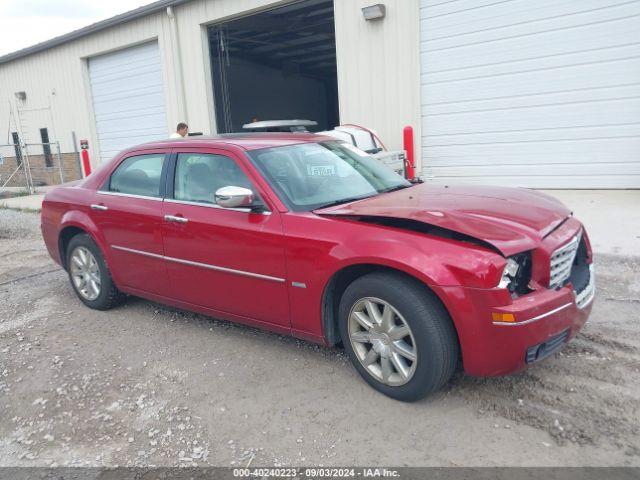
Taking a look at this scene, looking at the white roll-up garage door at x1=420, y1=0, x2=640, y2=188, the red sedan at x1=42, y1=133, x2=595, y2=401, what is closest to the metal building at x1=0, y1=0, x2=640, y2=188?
the white roll-up garage door at x1=420, y1=0, x2=640, y2=188

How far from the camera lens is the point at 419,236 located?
308cm

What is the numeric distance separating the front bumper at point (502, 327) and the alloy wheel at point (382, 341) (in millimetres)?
316

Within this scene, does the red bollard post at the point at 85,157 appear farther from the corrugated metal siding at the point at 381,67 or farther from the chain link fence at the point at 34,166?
the corrugated metal siding at the point at 381,67

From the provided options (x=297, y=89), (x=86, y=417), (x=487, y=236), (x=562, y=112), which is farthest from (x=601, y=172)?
(x=297, y=89)

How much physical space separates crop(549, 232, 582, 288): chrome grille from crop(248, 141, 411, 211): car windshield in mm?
1398

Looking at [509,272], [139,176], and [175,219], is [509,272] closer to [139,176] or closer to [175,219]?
[175,219]

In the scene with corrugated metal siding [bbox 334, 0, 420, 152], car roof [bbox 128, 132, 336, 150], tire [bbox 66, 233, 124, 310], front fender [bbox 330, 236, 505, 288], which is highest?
corrugated metal siding [bbox 334, 0, 420, 152]

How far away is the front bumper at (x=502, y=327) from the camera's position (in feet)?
9.29

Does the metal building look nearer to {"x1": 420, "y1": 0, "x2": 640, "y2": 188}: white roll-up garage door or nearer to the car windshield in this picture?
{"x1": 420, "y1": 0, "x2": 640, "y2": 188}: white roll-up garage door

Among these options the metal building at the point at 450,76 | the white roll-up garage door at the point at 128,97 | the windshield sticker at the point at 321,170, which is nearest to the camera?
the windshield sticker at the point at 321,170

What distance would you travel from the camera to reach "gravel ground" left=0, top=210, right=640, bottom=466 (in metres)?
2.81

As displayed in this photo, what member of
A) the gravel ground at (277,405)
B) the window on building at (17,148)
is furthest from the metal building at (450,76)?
the window on building at (17,148)

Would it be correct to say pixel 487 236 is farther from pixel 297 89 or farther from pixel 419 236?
pixel 297 89

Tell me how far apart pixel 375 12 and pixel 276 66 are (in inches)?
548
